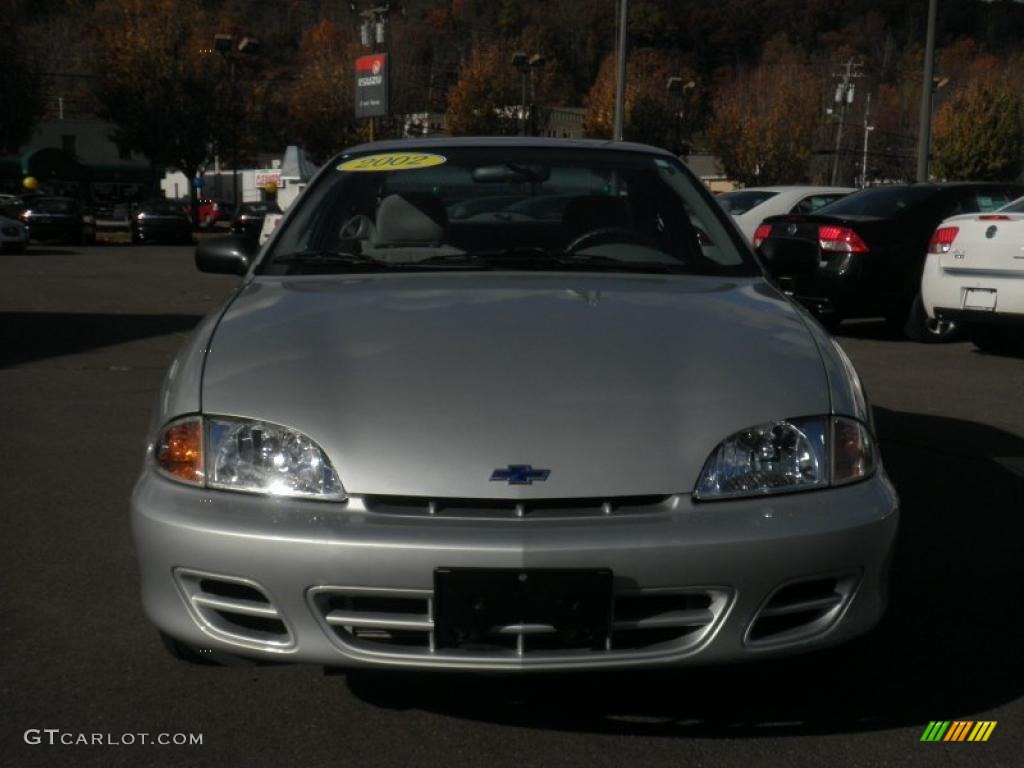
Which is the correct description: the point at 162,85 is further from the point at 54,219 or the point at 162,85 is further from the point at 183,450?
the point at 183,450

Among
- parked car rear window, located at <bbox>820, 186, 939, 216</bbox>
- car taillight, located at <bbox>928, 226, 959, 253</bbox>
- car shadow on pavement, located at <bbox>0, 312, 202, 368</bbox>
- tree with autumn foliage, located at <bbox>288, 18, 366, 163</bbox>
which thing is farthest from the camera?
tree with autumn foliage, located at <bbox>288, 18, 366, 163</bbox>

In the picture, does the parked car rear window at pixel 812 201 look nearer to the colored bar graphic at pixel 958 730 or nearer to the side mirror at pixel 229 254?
A: the side mirror at pixel 229 254

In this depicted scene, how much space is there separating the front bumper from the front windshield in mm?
1294

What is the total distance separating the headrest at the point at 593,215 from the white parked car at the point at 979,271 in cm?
571

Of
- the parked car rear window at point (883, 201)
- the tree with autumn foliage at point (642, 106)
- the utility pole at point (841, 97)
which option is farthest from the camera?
the utility pole at point (841, 97)

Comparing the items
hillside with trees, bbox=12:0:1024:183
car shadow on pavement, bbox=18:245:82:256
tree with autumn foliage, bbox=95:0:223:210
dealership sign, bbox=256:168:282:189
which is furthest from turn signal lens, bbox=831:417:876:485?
dealership sign, bbox=256:168:282:189

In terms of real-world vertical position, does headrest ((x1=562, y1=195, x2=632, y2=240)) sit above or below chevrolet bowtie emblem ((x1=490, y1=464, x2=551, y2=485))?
above

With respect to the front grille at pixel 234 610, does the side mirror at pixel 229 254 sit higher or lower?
higher

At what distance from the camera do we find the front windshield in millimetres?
3898

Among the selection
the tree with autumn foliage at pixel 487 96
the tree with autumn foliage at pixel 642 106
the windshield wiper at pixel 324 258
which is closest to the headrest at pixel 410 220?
the windshield wiper at pixel 324 258

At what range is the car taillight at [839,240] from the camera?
11008mm

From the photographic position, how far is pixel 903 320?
11.5m

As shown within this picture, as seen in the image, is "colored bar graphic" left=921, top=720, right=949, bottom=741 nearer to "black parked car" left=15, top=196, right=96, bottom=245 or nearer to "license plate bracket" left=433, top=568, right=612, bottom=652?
"license plate bracket" left=433, top=568, right=612, bottom=652

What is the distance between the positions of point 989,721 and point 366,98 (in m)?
39.9
